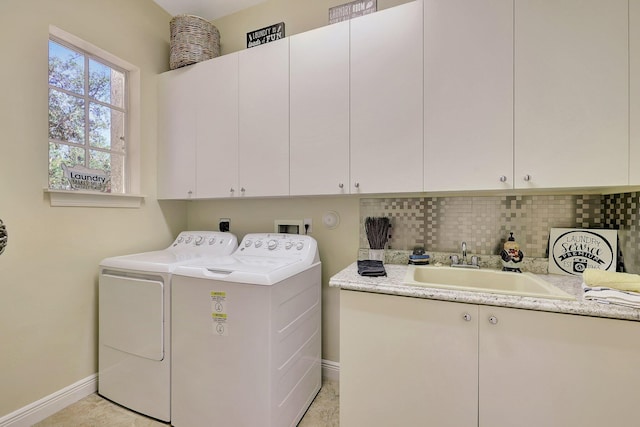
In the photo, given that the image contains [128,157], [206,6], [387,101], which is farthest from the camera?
[206,6]

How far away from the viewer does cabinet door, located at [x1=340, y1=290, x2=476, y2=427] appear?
3.71 feet

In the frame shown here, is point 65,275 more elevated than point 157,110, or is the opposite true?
point 157,110

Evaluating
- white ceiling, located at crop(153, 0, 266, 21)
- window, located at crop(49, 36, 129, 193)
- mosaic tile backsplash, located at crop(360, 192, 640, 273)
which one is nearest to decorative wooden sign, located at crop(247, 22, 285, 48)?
white ceiling, located at crop(153, 0, 266, 21)

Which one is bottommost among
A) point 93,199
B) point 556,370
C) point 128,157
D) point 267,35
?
point 556,370

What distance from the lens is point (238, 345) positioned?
1370 mm

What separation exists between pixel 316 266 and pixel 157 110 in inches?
72.7

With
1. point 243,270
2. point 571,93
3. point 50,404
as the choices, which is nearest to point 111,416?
point 50,404

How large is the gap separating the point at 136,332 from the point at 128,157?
4.38ft

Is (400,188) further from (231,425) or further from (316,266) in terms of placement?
(231,425)

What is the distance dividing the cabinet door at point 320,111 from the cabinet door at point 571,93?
0.87m

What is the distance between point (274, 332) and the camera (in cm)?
135

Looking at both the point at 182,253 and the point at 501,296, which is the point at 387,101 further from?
the point at 182,253

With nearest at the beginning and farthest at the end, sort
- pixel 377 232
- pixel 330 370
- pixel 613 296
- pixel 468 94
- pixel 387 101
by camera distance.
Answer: pixel 613 296, pixel 468 94, pixel 387 101, pixel 377 232, pixel 330 370

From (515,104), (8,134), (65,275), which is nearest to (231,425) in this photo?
(65,275)
